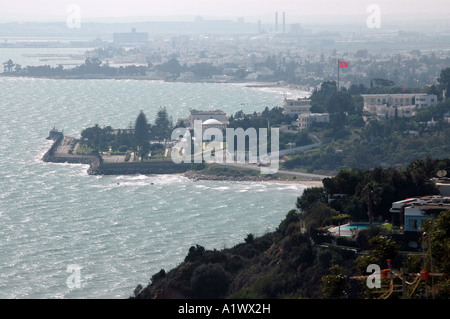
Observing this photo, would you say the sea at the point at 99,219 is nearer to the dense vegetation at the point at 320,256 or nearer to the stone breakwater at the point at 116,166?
the stone breakwater at the point at 116,166

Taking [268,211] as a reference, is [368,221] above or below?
above

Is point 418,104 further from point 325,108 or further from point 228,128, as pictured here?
point 228,128

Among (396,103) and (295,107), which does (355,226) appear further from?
(396,103)

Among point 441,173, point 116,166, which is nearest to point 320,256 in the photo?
point 441,173
